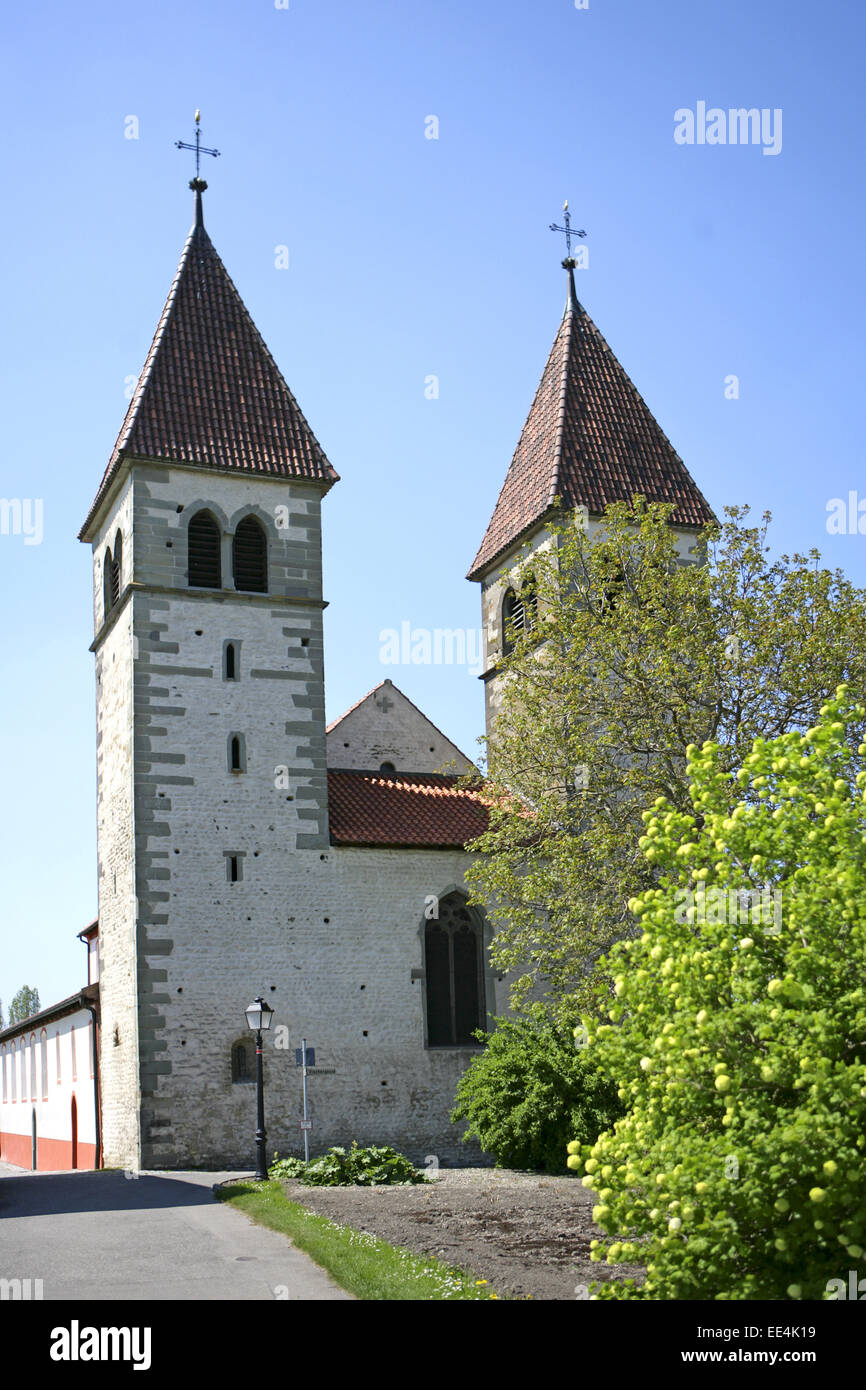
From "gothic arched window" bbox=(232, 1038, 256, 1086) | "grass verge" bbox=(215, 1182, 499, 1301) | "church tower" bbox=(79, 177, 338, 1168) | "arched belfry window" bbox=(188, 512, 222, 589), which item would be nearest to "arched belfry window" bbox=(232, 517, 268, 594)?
"church tower" bbox=(79, 177, 338, 1168)

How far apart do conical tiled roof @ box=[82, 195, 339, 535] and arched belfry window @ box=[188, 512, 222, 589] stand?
109 cm

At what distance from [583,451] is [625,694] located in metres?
10.3

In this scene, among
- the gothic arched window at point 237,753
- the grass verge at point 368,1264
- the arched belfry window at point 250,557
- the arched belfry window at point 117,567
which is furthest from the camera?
the arched belfry window at point 117,567

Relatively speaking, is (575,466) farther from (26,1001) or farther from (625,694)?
(26,1001)

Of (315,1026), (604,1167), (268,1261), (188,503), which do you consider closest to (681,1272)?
(604,1167)

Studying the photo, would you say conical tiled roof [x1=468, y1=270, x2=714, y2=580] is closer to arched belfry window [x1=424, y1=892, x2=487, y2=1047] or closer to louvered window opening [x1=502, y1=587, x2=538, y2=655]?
louvered window opening [x1=502, y1=587, x2=538, y2=655]

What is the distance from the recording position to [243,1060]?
23797mm

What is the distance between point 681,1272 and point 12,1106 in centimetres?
3846

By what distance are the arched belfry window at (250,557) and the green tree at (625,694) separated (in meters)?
6.01

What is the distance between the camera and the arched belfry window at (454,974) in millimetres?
25500

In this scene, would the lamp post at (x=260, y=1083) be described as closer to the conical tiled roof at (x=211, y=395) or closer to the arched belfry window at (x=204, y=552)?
the arched belfry window at (x=204, y=552)

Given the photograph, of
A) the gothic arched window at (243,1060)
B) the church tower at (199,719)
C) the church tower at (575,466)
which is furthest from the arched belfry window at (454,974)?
the church tower at (575,466)
